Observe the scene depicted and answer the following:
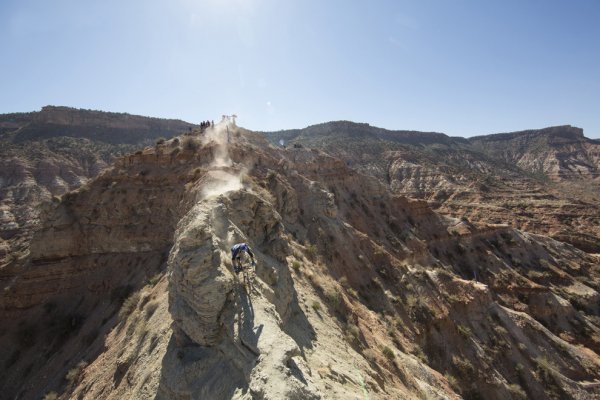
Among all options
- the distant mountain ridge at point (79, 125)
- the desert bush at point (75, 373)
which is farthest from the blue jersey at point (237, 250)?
the distant mountain ridge at point (79, 125)

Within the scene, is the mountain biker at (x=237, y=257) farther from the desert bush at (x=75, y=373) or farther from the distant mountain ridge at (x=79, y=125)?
the distant mountain ridge at (x=79, y=125)

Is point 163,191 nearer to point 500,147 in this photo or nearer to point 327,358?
point 327,358

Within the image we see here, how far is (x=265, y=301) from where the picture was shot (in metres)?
8.81

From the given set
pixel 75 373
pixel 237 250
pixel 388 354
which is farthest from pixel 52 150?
pixel 388 354

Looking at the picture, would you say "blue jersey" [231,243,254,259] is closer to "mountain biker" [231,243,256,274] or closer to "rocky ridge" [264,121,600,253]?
"mountain biker" [231,243,256,274]

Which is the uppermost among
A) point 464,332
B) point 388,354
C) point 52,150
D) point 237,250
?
point 237,250

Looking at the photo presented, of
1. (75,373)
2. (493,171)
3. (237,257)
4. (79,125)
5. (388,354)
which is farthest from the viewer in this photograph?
(493,171)

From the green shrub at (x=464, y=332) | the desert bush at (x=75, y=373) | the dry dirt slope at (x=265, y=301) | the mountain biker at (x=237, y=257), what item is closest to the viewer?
the dry dirt slope at (x=265, y=301)

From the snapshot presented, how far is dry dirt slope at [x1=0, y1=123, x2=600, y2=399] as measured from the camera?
25.4 ft

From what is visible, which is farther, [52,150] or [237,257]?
→ [52,150]

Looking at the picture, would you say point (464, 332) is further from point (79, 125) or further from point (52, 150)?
point (79, 125)

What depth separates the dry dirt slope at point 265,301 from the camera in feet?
25.4

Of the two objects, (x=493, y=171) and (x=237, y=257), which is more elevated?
(x=237, y=257)

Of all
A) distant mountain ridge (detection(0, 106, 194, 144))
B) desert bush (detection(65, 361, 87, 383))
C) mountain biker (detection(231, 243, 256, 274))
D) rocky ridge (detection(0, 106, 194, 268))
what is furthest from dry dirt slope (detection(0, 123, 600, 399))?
distant mountain ridge (detection(0, 106, 194, 144))
